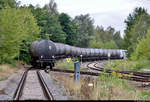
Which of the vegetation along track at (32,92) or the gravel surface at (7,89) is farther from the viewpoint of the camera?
the gravel surface at (7,89)

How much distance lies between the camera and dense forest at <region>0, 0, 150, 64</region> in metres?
26.3

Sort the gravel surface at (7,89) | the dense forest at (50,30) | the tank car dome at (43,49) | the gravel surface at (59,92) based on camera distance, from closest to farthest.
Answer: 1. the gravel surface at (59,92)
2. the gravel surface at (7,89)
3. the dense forest at (50,30)
4. the tank car dome at (43,49)

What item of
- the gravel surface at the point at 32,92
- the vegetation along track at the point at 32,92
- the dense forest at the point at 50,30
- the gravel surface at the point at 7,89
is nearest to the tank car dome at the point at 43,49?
the dense forest at the point at 50,30

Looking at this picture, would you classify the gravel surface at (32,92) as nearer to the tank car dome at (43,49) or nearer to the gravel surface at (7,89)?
the gravel surface at (7,89)

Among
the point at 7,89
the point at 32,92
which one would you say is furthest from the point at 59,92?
the point at 7,89

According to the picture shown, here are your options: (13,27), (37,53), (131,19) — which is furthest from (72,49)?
(131,19)

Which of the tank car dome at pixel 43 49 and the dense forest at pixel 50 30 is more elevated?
the dense forest at pixel 50 30

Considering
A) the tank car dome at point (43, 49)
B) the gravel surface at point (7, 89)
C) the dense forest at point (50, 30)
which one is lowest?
the gravel surface at point (7, 89)

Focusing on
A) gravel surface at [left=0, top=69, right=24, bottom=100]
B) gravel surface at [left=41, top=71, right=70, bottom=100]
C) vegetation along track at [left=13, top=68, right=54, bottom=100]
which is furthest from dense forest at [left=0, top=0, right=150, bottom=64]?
gravel surface at [left=41, top=71, right=70, bottom=100]

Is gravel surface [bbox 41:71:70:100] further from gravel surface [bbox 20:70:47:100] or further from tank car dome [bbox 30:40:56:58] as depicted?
tank car dome [bbox 30:40:56:58]

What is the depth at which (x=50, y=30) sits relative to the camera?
66562 mm

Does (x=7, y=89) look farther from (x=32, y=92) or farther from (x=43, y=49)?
(x=43, y=49)

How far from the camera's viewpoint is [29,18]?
42625 millimetres

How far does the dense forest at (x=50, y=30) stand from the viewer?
26.3 meters
